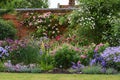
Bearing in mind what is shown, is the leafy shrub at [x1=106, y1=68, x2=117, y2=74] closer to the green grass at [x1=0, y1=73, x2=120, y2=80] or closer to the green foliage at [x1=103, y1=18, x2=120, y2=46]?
the green grass at [x1=0, y1=73, x2=120, y2=80]

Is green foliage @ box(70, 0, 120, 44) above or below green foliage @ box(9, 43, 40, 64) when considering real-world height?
above

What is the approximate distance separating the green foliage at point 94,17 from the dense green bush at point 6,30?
2405 mm

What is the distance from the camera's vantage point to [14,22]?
15.2 m

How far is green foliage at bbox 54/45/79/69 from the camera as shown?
1001 centimetres

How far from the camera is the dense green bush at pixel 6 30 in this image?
13562 mm

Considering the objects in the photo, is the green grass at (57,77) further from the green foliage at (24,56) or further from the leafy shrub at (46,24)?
the leafy shrub at (46,24)

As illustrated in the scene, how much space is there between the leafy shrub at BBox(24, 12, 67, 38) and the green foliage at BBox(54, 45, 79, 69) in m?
4.66

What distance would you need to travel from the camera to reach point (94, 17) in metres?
12.8

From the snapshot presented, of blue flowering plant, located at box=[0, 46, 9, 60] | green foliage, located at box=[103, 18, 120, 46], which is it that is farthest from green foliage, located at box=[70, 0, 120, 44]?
blue flowering plant, located at box=[0, 46, 9, 60]

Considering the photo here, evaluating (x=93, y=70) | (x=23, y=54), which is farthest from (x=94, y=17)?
(x=93, y=70)

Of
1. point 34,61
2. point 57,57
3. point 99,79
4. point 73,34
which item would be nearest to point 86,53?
point 57,57

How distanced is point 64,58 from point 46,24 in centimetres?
533

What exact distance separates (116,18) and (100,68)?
3515mm

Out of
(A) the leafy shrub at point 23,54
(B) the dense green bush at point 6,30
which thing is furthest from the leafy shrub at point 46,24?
(A) the leafy shrub at point 23,54
